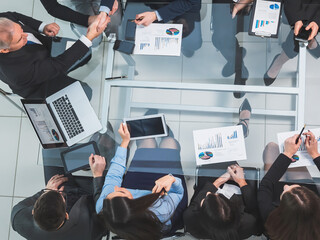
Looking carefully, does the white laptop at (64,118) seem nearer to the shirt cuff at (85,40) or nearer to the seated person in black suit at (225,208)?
the shirt cuff at (85,40)

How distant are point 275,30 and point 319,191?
982 mm

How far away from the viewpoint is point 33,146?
2842mm

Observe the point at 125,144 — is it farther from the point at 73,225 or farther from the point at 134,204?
the point at 73,225

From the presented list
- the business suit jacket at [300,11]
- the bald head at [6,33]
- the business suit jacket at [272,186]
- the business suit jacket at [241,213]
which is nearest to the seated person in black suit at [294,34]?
the business suit jacket at [300,11]

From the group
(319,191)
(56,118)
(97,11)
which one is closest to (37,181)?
(56,118)

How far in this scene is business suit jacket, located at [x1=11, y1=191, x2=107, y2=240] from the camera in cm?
187

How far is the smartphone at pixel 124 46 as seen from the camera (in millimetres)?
1917

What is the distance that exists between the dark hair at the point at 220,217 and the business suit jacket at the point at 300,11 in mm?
1096

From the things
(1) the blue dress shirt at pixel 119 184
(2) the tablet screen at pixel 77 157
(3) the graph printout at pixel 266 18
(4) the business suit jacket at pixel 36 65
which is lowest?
(1) the blue dress shirt at pixel 119 184

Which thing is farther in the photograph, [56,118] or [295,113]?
[56,118]

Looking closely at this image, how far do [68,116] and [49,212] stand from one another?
0.58 m

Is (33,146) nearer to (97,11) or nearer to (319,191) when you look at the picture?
(97,11)

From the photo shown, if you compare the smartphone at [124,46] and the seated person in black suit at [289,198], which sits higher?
the smartphone at [124,46]

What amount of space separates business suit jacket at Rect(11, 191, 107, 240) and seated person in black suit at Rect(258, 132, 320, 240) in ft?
3.28
